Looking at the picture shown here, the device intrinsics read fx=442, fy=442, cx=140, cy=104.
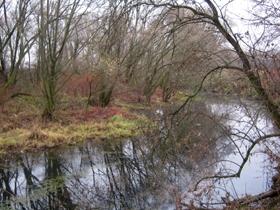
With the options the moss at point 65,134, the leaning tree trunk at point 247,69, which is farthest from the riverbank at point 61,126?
the leaning tree trunk at point 247,69

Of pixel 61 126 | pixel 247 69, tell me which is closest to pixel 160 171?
pixel 247 69

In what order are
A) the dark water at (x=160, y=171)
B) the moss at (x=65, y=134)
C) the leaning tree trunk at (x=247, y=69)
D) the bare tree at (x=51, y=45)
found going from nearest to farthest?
the leaning tree trunk at (x=247, y=69)
the dark water at (x=160, y=171)
the moss at (x=65, y=134)
the bare tree at (x=51, y=45)

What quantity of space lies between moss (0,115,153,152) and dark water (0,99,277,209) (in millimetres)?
1556

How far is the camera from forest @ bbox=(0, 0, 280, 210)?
27.4ft

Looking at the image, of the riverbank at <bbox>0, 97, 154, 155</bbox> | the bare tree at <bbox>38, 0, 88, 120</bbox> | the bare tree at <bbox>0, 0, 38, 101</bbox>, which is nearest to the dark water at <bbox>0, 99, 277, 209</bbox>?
the riverbank at <bbox>0, 97, 154, 155</bbox>

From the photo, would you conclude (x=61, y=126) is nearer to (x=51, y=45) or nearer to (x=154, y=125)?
(x=51, y=45)

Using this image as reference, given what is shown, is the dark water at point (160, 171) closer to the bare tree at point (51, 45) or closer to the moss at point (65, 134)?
the moss at point (65, 134)

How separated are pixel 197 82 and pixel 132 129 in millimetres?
12148

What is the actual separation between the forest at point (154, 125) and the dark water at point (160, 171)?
0.04 m

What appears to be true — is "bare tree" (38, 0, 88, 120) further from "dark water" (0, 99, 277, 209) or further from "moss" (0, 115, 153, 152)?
"dark water" (0, 99, 277, 209)

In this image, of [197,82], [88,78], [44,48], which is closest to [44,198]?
[197,82]

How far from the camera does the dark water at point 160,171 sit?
9212 mm

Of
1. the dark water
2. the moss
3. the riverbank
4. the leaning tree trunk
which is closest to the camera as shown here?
the leaning tree trunk

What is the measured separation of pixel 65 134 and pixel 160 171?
317 inches
